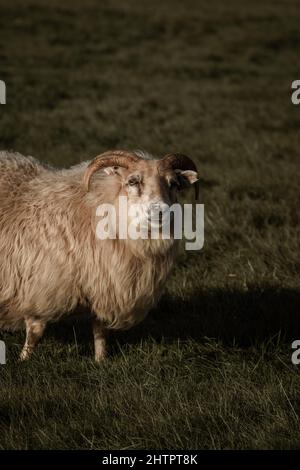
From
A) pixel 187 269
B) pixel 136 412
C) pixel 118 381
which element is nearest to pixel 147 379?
pixel 118 381

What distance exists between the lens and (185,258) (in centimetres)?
585

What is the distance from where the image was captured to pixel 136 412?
11.2 feet

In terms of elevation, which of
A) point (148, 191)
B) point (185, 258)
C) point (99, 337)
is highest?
point (148, 191)

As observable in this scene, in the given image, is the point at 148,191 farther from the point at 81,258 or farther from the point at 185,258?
the point at 185,258

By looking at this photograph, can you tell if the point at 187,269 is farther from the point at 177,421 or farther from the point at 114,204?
the point at 177,421

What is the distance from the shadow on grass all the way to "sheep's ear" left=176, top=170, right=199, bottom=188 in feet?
3.47

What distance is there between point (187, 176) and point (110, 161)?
1.75ft

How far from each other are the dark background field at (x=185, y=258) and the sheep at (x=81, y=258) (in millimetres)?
265

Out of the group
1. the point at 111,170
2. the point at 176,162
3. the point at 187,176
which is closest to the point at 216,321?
the point at 187,176

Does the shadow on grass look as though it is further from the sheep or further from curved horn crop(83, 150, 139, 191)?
curved horn crop(83, 150, 139, 191)
